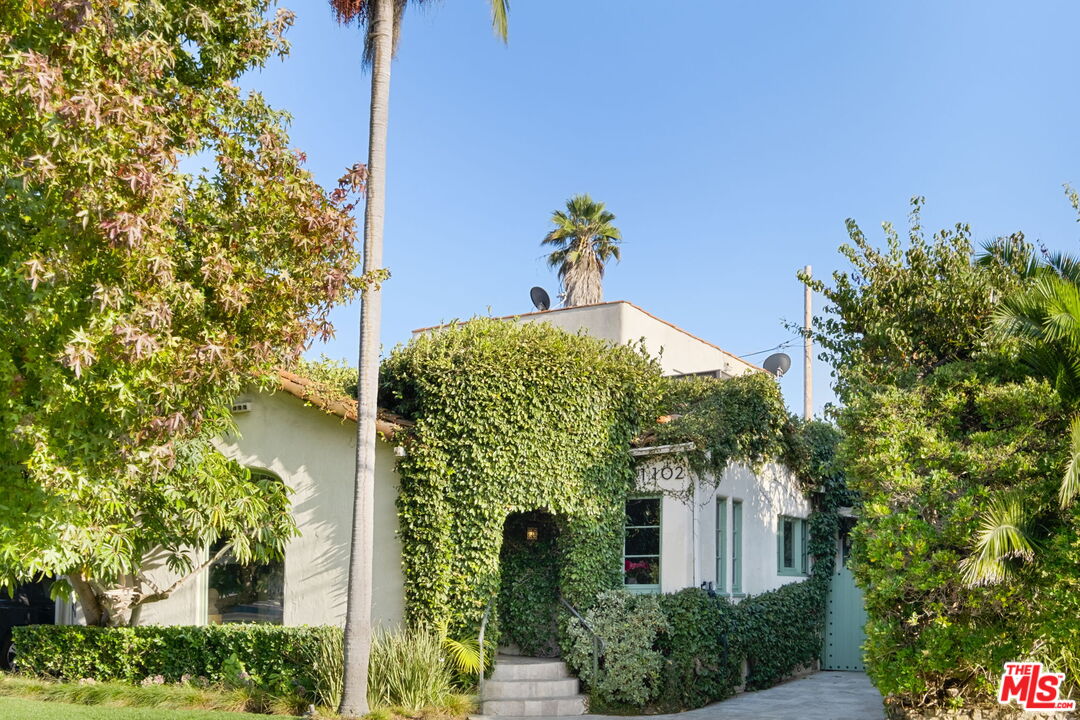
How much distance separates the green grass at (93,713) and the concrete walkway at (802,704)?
476 centimetres

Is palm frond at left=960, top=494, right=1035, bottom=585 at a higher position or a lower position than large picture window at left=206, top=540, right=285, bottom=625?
higher

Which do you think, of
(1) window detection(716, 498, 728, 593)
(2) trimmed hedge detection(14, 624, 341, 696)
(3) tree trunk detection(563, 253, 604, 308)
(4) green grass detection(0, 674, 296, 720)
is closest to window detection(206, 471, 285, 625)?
(2) trimmed hedge detection(14, 624, 341, 696)

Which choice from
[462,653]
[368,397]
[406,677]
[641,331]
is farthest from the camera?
[641,331]

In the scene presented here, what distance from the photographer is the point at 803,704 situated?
46.4 ft

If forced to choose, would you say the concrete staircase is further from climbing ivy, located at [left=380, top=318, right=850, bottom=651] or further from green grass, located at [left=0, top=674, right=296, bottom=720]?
green grass, located at [left=0, top=674, right=296, bottom=720]

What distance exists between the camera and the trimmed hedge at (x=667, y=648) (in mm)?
13422

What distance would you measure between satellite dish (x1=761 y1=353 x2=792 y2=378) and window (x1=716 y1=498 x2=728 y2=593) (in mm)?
7808

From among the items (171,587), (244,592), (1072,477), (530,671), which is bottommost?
(530,671)

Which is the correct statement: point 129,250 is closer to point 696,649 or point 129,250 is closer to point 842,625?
point 696,649

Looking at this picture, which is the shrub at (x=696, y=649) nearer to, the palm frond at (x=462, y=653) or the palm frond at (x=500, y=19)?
the palm frond at (x=462, y=653)

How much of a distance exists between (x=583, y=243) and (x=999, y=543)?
2262cm

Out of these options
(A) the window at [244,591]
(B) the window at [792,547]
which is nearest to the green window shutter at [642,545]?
(B) the window at [792,547]

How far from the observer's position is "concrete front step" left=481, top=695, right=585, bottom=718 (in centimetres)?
1295

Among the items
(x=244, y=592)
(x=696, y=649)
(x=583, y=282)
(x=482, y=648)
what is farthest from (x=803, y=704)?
(x=583, y=282)
